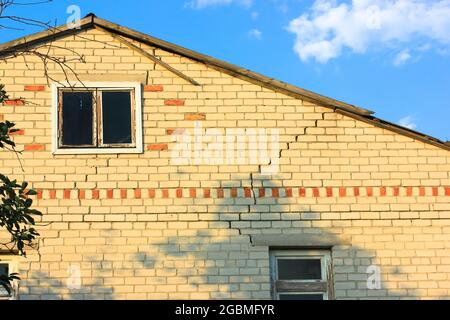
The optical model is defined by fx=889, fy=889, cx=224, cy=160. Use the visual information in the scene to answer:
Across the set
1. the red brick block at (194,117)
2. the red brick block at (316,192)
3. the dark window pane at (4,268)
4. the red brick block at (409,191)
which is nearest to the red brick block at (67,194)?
the dark window pane at (4,268)

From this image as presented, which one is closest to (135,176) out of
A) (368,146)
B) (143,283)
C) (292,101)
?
(143,283)

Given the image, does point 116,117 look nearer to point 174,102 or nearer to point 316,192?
point 174,102

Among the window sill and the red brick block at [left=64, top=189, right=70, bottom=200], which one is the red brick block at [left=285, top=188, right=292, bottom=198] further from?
the red brick block at [left=64, top=189, right=70, bottom=200]

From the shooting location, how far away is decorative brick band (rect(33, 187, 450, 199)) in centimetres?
1198

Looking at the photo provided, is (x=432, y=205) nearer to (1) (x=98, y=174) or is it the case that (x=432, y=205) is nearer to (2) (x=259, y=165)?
(2) (x=259, y=165)

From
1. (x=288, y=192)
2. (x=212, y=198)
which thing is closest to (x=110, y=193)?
(x=212, y=198)

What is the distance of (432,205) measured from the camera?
40.3 feet

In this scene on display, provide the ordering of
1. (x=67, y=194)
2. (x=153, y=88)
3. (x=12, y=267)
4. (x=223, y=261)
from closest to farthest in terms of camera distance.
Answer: (x=12, y=267)
(x=223, y=261)
(x=67, y=194)
(x=153, y=88)

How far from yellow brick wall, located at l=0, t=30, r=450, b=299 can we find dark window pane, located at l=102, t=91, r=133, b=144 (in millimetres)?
261

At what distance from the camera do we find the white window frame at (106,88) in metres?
12.1

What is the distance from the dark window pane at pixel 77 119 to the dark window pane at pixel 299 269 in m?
3.14

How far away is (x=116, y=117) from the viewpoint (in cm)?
1237

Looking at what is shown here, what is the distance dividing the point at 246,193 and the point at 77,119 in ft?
8.37

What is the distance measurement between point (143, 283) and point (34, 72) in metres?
3.30
